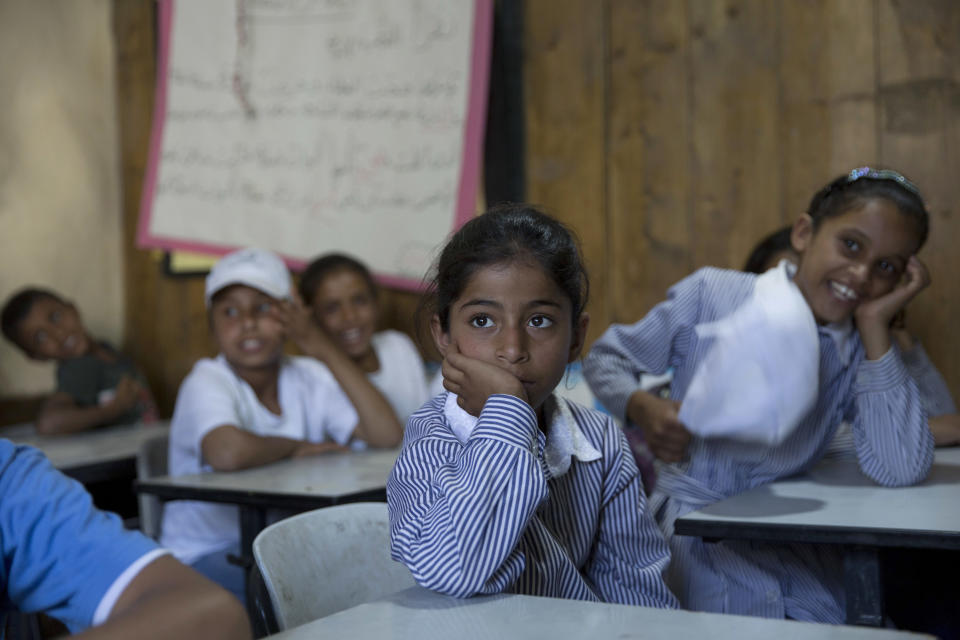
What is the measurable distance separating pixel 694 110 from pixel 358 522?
2.21 meters

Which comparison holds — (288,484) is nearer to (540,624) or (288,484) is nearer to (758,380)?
(758,380)

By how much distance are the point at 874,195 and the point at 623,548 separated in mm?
903

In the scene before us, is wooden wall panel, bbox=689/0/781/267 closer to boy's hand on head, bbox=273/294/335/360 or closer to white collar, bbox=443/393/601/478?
boy's hand on head, bbox=273/294/335/360

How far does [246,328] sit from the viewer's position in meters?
2.66

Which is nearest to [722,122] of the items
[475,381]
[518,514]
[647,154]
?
[647,154]

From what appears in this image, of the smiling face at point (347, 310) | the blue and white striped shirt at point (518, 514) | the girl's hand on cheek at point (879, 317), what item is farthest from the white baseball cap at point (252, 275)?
the girl's hand on cheek at point (879, 317)

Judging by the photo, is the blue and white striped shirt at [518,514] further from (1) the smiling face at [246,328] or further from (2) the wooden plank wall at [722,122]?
(2) the wooden plank wall at [722,122]

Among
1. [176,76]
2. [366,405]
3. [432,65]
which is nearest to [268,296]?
[366,405]

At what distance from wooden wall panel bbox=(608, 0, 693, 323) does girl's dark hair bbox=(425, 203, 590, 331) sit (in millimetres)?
1883

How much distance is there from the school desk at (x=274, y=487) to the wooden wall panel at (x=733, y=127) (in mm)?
1429

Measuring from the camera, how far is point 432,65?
139 inches

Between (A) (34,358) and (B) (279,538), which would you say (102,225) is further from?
(B) (279,538)

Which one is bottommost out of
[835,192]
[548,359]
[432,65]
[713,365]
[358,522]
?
[358,522]

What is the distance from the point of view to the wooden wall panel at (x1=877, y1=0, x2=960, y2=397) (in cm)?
283
